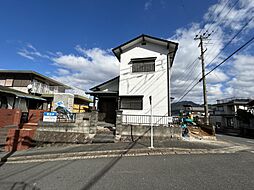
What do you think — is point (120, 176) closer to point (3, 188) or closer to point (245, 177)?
point (3, 188)

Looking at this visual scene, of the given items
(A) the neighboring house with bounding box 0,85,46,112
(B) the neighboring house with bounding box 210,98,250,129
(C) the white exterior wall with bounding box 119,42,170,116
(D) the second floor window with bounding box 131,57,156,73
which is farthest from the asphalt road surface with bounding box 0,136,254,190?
(B) the neighboring house with bounding box 210,98,250,129

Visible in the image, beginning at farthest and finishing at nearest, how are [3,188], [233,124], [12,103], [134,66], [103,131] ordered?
[233,124]
[12,103]
[134,66]
[103,131]
[3,188]

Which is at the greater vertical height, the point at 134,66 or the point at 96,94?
the point at 134,66

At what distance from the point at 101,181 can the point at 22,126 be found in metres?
11.1

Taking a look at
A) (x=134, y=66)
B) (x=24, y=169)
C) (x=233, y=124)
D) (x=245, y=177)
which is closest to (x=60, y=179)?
(x=24, y=169)

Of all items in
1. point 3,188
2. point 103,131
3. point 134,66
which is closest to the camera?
point 3,188

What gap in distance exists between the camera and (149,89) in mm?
12328

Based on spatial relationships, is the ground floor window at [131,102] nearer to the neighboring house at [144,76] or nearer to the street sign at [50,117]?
the neighboring house at [144,76]

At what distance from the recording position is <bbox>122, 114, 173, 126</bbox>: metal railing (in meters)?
11.4

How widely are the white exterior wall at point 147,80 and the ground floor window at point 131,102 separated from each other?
28 centimetres

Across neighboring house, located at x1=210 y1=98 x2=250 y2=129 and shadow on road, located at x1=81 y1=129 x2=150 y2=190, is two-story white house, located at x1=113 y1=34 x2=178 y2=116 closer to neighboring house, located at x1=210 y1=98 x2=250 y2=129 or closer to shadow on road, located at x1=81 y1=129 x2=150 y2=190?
shadow on road, located at x1=81 y1=129 x2=150 y2=190

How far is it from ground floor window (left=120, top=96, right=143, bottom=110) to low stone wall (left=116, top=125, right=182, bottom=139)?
285 centimetres

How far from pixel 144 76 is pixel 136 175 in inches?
371

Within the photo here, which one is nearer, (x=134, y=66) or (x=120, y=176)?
(x=120, y=176)
